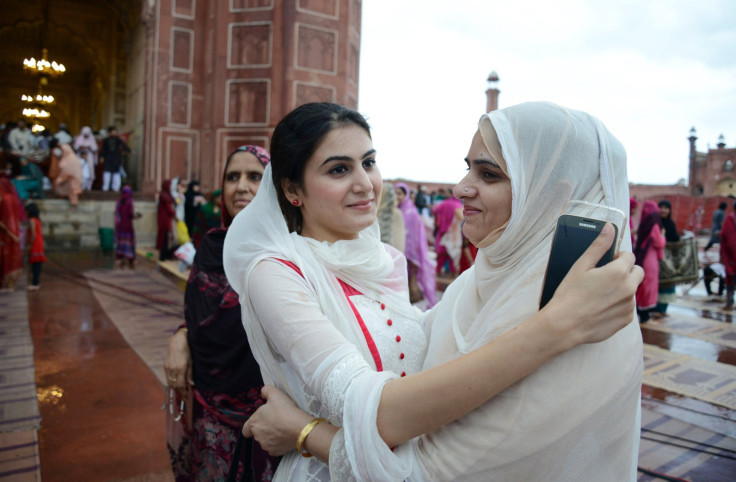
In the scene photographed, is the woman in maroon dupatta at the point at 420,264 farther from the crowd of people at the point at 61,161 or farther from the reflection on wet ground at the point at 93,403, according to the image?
the crowd of people at the point at 61,161

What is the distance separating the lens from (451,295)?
130 centimetres

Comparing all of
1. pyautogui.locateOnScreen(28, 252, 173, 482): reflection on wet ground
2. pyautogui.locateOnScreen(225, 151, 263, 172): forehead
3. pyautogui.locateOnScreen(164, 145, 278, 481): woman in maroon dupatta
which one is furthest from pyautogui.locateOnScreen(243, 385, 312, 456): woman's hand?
pyautogui.locateOnScreen(28, 252, 173, 482): reflection on wet ground

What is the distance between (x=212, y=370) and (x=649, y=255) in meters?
5.92

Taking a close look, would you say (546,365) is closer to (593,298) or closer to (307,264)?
(593,298)

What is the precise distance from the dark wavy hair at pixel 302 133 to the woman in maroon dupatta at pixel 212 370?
0.58m

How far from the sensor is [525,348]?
84 centimetres

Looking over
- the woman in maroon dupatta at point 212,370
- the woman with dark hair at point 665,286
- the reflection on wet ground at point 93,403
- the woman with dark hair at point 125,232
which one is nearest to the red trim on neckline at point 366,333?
the woman in maroon dupatta at point 212,370

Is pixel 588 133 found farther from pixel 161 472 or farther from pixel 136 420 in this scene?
pixel 136 420

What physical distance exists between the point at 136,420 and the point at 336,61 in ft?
31.4

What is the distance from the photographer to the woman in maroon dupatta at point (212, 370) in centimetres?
163

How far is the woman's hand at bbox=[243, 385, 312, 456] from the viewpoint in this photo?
3.53ft

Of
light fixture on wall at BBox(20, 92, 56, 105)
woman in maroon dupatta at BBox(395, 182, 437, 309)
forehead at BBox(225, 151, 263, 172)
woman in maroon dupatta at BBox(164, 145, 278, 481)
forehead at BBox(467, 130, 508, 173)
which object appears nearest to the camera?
forehead at BBox(467, 130, 508, 173)

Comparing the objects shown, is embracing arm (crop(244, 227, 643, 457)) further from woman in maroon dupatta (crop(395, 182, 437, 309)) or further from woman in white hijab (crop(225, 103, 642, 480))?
woman in maroon dupatta (crop(395, 182, 437, 309))

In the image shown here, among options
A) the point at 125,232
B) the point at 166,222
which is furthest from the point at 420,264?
the point at 125,232
